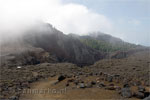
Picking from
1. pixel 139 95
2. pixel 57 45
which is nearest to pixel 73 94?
pixel 139 95

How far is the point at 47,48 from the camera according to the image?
200 feet

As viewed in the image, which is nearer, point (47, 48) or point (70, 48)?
point (47, 48)

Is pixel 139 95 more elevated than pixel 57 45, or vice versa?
pixel 57 45

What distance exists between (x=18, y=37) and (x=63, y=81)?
4078 cm

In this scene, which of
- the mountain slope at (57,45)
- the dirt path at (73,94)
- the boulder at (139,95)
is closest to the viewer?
the boulder at (139,95)

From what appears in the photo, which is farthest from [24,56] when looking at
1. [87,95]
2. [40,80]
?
[87,95]

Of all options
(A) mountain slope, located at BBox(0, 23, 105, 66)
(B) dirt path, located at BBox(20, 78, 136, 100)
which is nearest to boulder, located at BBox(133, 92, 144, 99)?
(B) dirt path, located at BBox(20, 78, 136, 100)

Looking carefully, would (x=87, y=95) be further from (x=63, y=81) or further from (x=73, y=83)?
(x=63, y=81)

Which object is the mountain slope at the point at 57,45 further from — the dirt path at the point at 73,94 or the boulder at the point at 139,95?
the boulder at the point at 139,95

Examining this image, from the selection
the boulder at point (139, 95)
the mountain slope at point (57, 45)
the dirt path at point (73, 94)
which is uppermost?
the mountain slope at point (57, 45)

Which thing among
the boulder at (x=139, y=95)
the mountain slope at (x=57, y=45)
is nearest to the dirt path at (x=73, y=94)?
the boulder at (x=139, y=95)

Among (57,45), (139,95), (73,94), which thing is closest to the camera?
(139,95)

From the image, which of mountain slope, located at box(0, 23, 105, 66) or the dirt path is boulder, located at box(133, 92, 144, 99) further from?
mountain slope, located at box(0, 23, 105, 66)

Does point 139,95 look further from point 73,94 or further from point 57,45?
point 57,45
